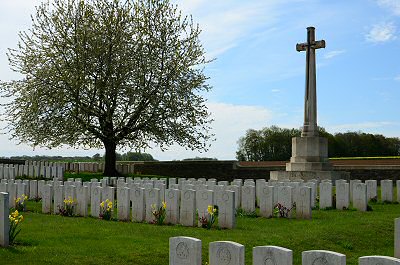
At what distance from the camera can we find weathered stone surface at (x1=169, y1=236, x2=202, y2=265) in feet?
15.1

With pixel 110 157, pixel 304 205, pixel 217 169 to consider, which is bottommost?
pixel 304 205

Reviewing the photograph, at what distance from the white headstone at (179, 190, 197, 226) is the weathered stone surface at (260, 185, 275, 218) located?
6.44 ft

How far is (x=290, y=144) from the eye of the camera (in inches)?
1895

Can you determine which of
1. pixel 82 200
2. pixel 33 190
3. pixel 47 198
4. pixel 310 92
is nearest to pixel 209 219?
pixel 82 200

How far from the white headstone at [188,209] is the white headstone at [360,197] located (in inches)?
186

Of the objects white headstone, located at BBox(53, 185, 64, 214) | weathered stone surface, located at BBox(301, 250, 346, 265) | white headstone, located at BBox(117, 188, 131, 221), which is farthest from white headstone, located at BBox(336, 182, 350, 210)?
weathered stone surface, located at BBox(301, 250, 346, 265)

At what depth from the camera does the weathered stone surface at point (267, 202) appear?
1127 cm

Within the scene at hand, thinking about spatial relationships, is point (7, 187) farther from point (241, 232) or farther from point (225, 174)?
point (225, 174)

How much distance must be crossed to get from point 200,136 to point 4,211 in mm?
18728

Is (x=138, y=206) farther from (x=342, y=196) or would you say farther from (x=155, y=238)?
(x=342, y=196)

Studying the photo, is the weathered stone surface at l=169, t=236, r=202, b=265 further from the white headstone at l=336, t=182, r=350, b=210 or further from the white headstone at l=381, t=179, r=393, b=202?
the white headstone at l=381, t=179, r=393, b=202

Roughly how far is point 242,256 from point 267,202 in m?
7.07

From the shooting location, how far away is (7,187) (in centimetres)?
1269

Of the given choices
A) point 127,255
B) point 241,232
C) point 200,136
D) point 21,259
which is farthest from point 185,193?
point 200,136
